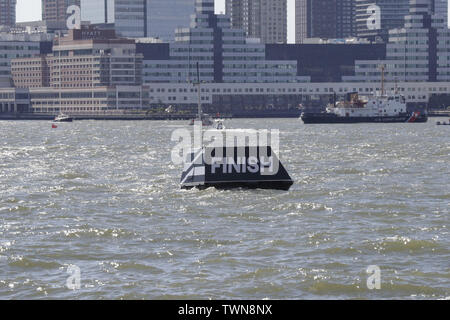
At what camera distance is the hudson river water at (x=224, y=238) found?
29484 millimetres

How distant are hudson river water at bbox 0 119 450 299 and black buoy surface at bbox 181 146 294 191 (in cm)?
121

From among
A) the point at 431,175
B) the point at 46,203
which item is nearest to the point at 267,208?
the point at 46,203

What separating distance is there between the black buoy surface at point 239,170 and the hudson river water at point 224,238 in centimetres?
121

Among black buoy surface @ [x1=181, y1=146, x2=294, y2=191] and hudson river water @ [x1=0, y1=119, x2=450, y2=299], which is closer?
hudson river water @ [x1=0, y1=119, x2=450, y2=299]

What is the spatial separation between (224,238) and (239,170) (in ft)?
63.1

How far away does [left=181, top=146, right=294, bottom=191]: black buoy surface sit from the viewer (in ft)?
186

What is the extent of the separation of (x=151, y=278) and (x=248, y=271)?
2.91 meters

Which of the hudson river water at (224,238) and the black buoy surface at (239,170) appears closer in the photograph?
the hudson river water at (224,238)

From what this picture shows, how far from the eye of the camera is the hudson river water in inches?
1161

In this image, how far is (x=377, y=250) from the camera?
35219 mm

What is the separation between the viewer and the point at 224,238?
3819 centimetres

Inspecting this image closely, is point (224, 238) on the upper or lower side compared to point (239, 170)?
lower
